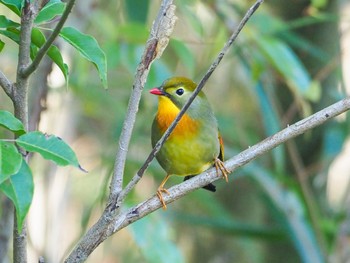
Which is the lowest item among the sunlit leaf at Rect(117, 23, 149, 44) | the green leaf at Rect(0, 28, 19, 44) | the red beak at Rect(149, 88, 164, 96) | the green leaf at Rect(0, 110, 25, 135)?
the green leaf at Rect(0, 110, 25, 135)

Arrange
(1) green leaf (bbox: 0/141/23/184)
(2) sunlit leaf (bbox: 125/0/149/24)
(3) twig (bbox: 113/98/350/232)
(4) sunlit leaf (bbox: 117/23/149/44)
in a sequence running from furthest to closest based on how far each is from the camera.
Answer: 1. (2) sunlit leaf (bbox: 125/0/149/24)
2. (4) sunlit leaf (bbox: 117/23/149/44)
3. (3) twig (bbox: 113/98/350/232)
4. (1) green leaf (bbox: 0/141/23/184)

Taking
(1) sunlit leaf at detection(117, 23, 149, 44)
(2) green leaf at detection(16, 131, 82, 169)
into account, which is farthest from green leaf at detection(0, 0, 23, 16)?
(1) sunlit leaf at detection(117, 23, 149, 44)

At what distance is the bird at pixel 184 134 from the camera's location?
2.52 m

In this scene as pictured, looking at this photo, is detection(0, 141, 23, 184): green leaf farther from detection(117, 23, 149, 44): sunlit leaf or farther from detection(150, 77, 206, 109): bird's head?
detection(117, 23, 149, 44): sunlit leaf

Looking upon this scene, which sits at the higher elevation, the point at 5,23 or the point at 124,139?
the point at 5,23

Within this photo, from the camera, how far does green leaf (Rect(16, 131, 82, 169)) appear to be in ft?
3.87

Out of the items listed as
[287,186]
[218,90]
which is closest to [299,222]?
[287,186]

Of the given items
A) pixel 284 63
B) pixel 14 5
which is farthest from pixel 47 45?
pixel 284 63

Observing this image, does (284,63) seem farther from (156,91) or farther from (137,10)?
(156,91)

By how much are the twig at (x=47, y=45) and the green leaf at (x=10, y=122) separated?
8cm

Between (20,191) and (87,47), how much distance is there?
1.22 feet

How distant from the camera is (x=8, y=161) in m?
1.11

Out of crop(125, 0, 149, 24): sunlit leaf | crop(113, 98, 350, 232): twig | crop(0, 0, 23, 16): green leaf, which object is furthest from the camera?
crop(125, 0, 149, 24): sunlit leaf

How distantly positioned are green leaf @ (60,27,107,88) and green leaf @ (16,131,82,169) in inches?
8.5
